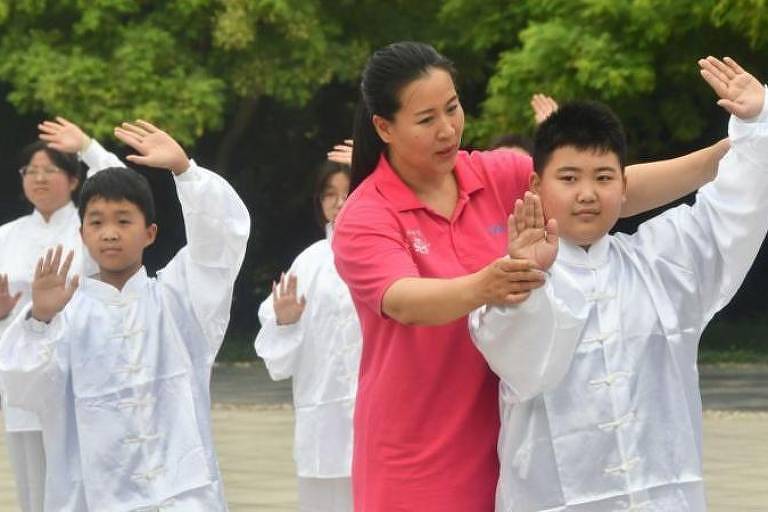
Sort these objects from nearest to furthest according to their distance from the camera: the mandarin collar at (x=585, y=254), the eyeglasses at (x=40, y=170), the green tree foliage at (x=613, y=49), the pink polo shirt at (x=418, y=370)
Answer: the pink polo shirt at (x=418, y=370)
the mandarin collar at (x=585, y=254)
the eyeglasses at (x=40, y=170)
the green tree foliage at (x=613, y=49)

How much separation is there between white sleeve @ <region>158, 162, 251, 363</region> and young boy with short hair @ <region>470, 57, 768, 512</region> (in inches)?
64.3

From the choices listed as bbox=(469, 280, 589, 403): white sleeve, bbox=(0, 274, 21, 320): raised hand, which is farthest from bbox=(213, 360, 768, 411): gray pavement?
bbox=(469, 280, 589, 403): white sleeve

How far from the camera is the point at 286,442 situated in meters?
13.4

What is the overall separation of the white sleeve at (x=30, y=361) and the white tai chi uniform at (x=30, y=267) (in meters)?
1.58

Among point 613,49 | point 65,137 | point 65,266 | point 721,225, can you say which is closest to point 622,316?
point 721,225

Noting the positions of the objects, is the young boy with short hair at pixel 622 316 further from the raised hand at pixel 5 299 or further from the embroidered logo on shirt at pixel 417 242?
the raised hand at pixel 5 299

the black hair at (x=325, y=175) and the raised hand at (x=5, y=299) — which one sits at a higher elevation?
the black hair at (x=325, y=175)

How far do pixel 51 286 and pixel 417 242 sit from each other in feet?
6.09

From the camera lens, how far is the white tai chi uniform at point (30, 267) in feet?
26.5

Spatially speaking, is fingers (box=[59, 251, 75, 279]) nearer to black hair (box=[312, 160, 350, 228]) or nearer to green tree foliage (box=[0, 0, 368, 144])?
black hair (box=[312, 160, 350, 228])

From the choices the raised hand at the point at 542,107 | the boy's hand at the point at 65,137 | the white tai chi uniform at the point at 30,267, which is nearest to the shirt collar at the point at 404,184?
the raised hand at the point at 542,107

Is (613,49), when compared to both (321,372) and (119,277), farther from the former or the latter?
(119,277)

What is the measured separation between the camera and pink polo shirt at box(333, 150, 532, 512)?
13.2 feet

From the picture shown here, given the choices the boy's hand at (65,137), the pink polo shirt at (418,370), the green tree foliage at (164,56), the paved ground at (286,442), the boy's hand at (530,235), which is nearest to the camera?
the boy's hand at (530,235)
